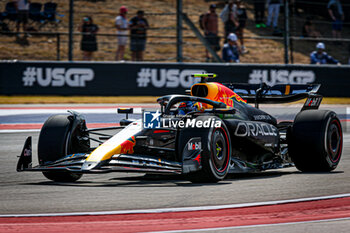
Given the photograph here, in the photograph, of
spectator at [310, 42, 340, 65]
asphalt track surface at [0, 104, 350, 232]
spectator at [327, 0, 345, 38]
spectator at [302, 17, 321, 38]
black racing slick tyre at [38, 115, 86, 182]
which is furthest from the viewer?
spectator at [327, 0, 345, 38]

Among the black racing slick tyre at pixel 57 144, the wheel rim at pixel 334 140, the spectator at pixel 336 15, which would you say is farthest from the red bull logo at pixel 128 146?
the spectator at pixel 336 15

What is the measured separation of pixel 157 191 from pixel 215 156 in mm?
859

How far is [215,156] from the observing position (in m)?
6.76

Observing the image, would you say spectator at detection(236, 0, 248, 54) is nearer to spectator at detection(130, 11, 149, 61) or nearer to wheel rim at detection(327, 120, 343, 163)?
spectator at detection(130, 11, 149, 61)

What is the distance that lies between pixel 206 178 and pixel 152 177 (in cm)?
112

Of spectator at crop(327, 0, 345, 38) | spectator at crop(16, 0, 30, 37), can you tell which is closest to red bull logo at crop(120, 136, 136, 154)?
spectator at crop(16, 0, 30, 37)

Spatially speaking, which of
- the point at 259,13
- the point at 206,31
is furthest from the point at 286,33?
the point at 259,13

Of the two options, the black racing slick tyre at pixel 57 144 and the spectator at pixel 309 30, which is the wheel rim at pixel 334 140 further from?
the spectator at pixel 309 30

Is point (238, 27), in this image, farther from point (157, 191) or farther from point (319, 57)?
point (157, 191)

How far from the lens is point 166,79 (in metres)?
20.4

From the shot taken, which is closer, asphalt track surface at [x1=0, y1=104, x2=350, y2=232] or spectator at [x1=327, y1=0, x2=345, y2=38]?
asphalt track surface at [x1=0, y1=104, x2=350, y2=232]

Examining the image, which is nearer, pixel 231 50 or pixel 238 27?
pixel 231 50

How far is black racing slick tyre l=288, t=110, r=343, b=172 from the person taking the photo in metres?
7.84

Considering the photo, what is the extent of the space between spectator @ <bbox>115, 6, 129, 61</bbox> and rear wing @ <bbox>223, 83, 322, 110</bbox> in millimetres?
11586
